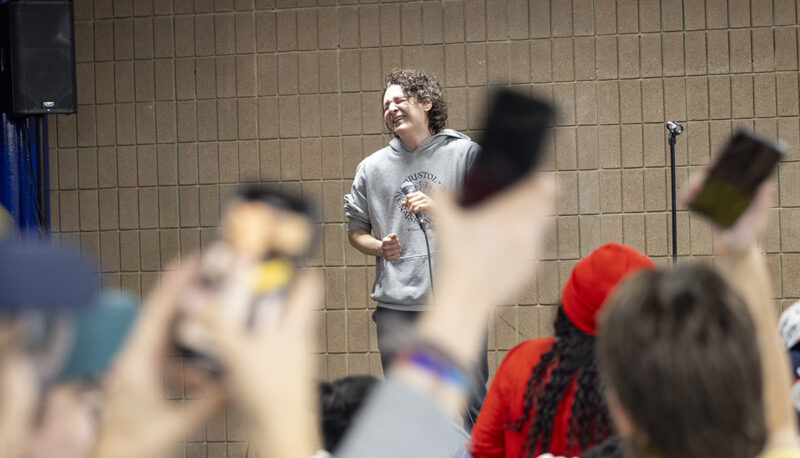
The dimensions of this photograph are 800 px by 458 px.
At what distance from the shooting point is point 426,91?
3330 millimetres

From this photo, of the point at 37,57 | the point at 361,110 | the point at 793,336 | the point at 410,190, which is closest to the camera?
the point at 793,336

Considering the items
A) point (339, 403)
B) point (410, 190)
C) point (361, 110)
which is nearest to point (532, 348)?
point (339, 403)

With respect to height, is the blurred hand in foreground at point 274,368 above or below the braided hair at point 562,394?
above

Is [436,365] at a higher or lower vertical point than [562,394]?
higher

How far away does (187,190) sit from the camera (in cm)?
446

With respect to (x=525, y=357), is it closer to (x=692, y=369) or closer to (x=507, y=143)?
(x=692, y=369)

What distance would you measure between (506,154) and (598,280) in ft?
3.64

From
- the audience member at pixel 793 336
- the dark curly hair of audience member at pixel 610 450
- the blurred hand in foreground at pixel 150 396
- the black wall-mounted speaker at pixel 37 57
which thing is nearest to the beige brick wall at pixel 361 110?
the black wall-mounted speaker at pixel 37 57

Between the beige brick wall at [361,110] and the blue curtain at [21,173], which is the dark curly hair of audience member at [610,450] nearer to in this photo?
the beige brick wall at [361,110]

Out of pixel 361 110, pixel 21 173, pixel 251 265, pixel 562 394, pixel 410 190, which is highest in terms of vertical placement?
pixel 361 110

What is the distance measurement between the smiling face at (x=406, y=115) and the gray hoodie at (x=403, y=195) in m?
0.05

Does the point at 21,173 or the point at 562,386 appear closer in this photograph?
the point at 562,386

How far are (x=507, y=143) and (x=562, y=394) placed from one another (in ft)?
3.75

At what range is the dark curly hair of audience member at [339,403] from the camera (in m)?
1.40
